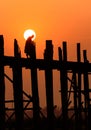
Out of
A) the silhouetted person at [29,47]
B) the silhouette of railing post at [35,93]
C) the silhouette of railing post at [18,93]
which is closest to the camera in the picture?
the silhouette of railing post at [18,93]

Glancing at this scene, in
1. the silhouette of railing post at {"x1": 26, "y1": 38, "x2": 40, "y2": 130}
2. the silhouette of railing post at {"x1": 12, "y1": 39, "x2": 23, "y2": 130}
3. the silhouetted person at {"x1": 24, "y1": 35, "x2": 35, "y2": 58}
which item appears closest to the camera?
the silhouette of railing post at {"x1": 12, "y1": 39, "x2": 23, "y2": 130}

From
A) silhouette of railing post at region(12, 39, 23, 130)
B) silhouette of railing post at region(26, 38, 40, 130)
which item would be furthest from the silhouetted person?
silhouette of railing post at region(12, 39, 23, 130)

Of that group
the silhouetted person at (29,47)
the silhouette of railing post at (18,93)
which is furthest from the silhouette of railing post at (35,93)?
the silhouette of railing post at (18,93)

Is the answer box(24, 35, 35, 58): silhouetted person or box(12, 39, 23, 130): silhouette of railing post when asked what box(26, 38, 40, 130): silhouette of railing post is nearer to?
box(24, 35, 35, 58): silhouetted person

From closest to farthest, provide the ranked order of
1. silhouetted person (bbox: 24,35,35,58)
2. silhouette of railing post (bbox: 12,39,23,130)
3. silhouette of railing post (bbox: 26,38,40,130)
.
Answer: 1. silhouette of railing post (bbox: 12,39,23,130)
2. silhouette of railing post (bbox: 26,38,40,130)
3. silhouetted person (bbox: 24,35,35,58)

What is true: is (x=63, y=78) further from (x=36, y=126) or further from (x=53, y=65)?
(x=36, y=126)

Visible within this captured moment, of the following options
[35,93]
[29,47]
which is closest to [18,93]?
[35,93]

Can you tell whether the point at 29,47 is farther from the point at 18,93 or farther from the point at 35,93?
the point at 18,93

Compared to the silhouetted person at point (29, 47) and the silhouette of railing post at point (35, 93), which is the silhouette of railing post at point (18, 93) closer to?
the silhouette of railing post at point (35, 93)

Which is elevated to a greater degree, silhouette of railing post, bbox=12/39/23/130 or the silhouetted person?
the silhouetted person

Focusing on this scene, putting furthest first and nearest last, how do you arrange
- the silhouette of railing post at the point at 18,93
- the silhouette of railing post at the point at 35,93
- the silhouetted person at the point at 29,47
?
1. the silhouetted person at the point at 29,47
2. the silhouette of railing post at the point at 35,93
3. the silhouette of railing post at the point at 18,93

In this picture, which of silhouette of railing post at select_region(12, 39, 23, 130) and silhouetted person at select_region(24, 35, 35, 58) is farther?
silhouetted person at select_region(24, 35, 35, 58)

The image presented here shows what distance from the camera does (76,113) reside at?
1783 centimetres

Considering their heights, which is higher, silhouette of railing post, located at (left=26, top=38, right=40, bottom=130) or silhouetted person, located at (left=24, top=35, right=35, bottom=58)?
silhouetted person, located at (left=24, top=35, right=35, bottom=58)
